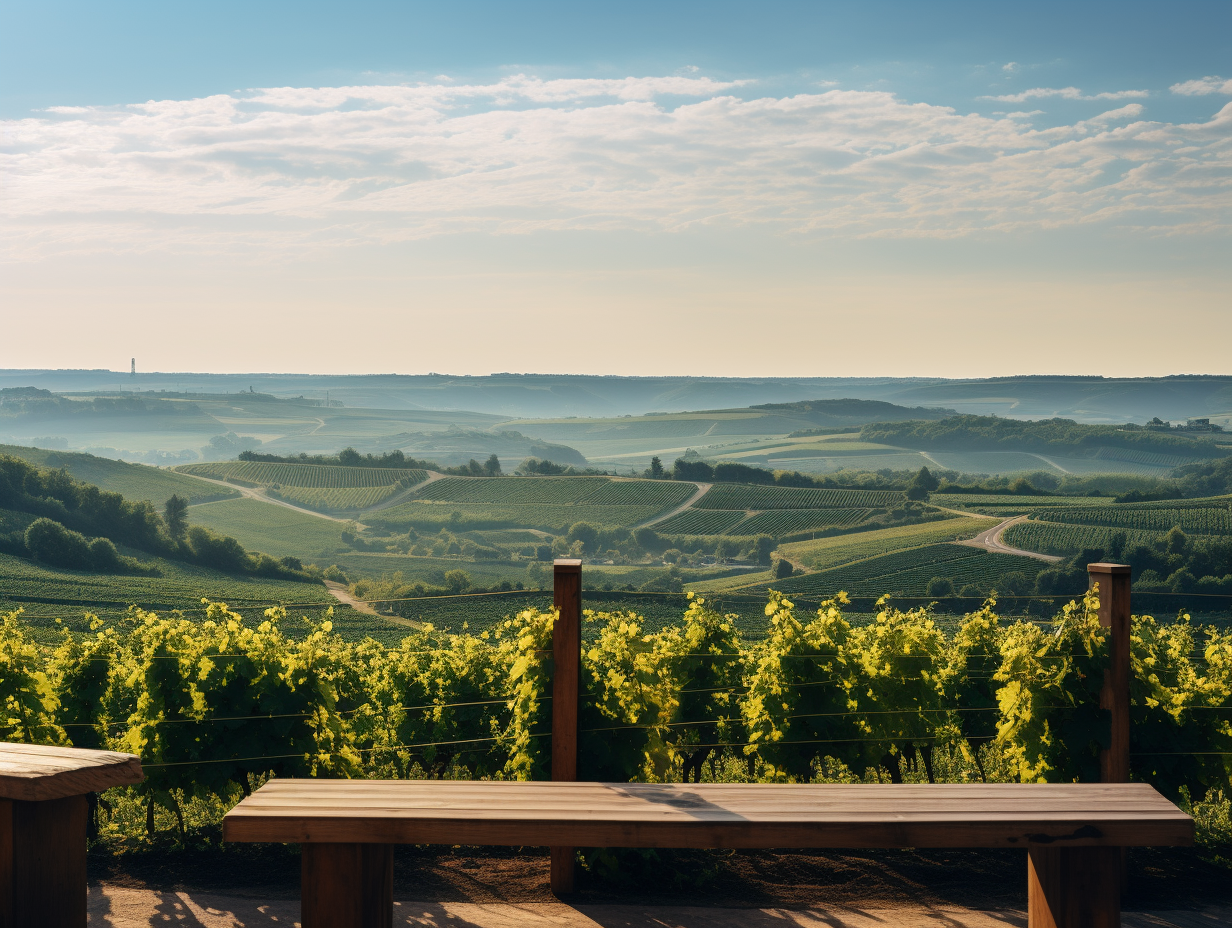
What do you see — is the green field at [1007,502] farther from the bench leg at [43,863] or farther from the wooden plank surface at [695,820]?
the bench leg at [43,863]

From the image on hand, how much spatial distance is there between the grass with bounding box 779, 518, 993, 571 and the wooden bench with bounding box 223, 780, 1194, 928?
71.6 metres

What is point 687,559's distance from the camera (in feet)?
295

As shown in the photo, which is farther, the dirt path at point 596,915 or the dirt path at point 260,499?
the dirt path at point 260,499

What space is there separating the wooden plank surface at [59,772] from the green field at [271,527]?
94.6 m

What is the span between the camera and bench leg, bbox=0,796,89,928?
208 centimetres

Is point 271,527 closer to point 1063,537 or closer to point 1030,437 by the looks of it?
point 1063,537

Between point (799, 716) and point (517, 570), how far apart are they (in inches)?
3526

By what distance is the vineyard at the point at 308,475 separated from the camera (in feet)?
407

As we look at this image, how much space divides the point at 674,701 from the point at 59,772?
8.56 feet

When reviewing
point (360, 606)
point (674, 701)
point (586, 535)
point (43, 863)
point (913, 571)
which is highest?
point (43, 863)

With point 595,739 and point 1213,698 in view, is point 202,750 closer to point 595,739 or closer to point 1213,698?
point 595,739

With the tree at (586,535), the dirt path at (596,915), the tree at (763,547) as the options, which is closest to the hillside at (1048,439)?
the tree at (763,547)

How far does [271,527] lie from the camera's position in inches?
4080

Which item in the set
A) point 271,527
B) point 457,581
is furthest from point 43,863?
point 271,527
